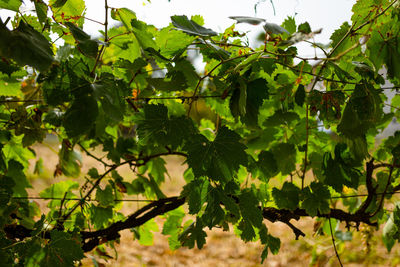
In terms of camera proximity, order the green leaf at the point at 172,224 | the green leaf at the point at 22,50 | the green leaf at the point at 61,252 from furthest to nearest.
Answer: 1. the green leaf at the point at 172,224
2. the green leaf at the point at 61,252
3. the green leaf at the point at 22,50

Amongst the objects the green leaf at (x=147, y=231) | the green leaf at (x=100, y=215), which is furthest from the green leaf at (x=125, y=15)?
the green leaf at (x=147, y=231)

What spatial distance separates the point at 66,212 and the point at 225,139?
1.83 feet

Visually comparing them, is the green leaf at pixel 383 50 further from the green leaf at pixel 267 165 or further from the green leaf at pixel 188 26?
the green leaf at pixel 267 165

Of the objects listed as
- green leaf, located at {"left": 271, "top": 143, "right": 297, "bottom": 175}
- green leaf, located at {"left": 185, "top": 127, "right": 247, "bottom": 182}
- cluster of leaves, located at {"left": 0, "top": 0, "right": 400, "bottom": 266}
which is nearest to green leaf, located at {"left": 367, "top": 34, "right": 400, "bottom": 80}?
cluster of leaves, located at {"left": 0, "top": 0, "right": 400, "bottom": 266}

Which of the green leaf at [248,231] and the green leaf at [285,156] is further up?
the green leaf at [285,156]

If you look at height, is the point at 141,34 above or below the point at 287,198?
above

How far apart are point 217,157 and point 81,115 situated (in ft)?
0.85

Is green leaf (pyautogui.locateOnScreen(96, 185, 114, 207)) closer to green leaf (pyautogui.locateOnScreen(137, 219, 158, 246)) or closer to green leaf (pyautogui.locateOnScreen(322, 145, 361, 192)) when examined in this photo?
green leaf (pyautogui.locateOnScreen(137, 219, 158, 246))

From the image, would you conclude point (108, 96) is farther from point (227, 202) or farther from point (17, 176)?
point (17, 176)

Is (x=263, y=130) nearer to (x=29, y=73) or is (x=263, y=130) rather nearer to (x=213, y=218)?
(x=213, y=218)

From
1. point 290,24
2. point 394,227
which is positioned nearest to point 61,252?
point 290,24

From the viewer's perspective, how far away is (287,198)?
3.05 ft

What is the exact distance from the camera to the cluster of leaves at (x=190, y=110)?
591mm

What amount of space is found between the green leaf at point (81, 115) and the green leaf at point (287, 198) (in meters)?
0.57
